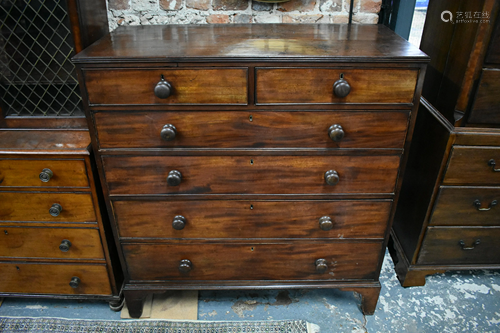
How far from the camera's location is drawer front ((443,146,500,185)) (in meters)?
1.68

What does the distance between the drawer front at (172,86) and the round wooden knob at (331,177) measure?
45 cm

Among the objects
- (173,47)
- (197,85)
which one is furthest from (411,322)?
(173,47)


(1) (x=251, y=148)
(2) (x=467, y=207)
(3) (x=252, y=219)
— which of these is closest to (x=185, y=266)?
(3) (x=252, y=219)

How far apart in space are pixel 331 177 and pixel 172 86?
2.33 feet

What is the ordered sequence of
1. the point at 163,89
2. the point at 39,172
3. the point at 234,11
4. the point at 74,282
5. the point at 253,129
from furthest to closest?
the point at 234,11 → the point at 74,282 → the point at 39,172 → the point at 253,129 → the point at 163,89

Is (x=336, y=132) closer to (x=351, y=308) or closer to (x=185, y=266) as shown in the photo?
(x=185, y=266)

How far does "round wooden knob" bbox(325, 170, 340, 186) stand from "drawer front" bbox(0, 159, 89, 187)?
3.29ft

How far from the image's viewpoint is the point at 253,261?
176cm

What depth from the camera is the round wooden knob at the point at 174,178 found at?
4.86ft

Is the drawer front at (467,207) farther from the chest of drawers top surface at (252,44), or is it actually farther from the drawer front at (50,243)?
the drawer front at (50,243)

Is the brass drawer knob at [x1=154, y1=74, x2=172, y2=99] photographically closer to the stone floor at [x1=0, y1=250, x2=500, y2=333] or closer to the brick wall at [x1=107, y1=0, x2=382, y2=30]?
the brick wall at [x1=107, y1=0, x2=382, y2=30]

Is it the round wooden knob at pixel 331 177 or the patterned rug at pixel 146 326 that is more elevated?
the round wooden knob at pixel 331 177

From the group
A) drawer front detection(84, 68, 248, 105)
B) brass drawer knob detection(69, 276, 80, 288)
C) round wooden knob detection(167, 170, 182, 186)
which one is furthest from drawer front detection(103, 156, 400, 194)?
brass drawer knob detection(69, 276, 80, 288)

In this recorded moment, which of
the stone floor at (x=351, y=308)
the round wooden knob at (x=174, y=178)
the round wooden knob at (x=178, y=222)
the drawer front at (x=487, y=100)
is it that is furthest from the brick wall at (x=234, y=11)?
the stone floor at (x=351, y=308)
